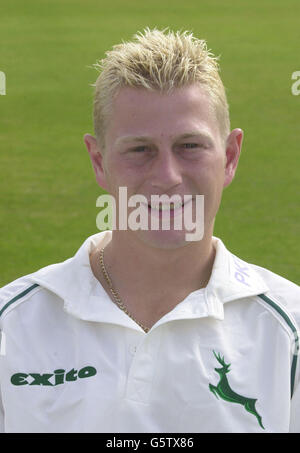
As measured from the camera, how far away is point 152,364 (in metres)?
1.99

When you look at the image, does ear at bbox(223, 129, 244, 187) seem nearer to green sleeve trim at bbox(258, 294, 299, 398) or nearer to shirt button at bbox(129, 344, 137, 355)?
green sleeve trim at bbox(258, 294, 299, 398)

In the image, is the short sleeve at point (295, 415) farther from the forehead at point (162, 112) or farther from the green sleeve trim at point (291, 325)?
the forehead at point (162, 112)

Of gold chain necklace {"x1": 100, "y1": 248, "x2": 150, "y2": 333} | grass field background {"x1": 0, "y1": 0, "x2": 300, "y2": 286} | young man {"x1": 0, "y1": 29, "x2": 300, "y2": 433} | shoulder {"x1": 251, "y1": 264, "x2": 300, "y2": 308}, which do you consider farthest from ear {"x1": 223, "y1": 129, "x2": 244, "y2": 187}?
grass field background {"x1": 0, "y1": 0, "x2": 300, "y2": 286}

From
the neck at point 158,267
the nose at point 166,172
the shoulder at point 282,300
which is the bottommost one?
the shoulder at point 282,300

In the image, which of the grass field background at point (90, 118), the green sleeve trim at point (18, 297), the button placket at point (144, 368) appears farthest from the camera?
the grass field background at point (90, 118)

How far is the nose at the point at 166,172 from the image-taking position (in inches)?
77.7

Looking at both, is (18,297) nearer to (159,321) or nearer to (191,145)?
(159,321)

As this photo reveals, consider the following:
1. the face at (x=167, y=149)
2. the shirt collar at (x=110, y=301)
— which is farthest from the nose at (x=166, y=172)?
the shirt collar at (x=110, y=301)

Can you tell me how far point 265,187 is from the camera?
7309 millimetres

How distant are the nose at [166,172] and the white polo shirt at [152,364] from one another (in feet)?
0.87

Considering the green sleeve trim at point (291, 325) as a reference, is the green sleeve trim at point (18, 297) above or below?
above

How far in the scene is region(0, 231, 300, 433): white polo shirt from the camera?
1.97m

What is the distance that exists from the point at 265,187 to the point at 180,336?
5375 millimetres

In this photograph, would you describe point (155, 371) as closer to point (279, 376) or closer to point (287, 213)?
point (279, 376)
